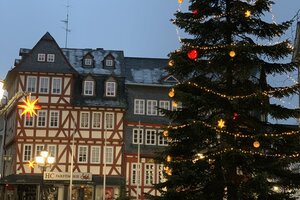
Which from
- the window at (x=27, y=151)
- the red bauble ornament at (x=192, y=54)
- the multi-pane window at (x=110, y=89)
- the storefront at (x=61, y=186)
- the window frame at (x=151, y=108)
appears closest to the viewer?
the red bauble ornament at (x=192, y=54)

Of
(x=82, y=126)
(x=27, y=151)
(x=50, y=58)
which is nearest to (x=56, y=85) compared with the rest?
(x=50, y=58)

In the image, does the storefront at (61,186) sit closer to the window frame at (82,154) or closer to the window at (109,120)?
the window frame at (82,154)

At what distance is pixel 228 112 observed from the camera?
1467 centimetres

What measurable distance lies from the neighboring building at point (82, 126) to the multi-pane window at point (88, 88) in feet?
0.29

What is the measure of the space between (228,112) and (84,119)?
33469mm

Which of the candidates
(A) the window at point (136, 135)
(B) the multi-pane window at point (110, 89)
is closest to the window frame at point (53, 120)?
(B) the multi-pane window at point (110, 89)

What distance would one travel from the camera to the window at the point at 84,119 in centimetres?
4703

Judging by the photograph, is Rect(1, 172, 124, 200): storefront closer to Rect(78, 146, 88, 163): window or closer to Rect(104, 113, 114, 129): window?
Rect(78, 146, 88, 163): window

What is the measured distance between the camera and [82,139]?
4675cm

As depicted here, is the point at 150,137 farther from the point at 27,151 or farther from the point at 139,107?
the point at 27,151

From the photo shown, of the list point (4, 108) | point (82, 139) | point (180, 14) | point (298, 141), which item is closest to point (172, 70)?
point (180, 14)

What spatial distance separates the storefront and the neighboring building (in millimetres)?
73

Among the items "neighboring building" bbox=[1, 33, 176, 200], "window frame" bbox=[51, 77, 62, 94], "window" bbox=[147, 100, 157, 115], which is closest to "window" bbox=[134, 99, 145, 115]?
"neighboring building" bbox=[1, 33, 176, 200]

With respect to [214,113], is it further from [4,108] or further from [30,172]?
[30,172]
